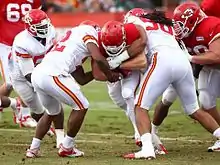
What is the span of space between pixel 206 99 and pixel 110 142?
125cm

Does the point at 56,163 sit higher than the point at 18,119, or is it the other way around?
the point at 56,163

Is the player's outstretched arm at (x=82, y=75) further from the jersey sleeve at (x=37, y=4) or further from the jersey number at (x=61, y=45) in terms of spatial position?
the jersey sleeve at (x=37, y=4)

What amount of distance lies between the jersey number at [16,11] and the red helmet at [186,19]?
2.61 meters

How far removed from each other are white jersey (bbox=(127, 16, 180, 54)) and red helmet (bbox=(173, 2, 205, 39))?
0.20m

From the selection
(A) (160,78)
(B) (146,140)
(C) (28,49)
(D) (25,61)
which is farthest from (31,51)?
(B) (146,140)

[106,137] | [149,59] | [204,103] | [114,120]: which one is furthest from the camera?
[114,120]

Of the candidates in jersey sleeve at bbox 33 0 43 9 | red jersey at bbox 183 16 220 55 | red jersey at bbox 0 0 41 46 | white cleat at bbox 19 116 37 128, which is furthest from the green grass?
jersey sleeve at bbox 33 0 43 9

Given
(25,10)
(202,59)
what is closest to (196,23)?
(202,59)

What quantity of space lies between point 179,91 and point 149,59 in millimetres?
448

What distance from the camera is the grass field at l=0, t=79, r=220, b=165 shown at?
297 inches

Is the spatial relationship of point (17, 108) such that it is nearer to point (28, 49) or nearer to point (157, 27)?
point (28, 49)

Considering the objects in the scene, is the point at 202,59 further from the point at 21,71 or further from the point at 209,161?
the point at 21,71

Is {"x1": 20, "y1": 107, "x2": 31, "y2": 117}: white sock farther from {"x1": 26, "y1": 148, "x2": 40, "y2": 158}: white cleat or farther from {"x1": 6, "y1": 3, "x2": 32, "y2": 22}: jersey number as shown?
{"x1": 26, "y1": 148, "x2": 40, "y2": 158}: white cleat

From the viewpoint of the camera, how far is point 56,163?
736cm
